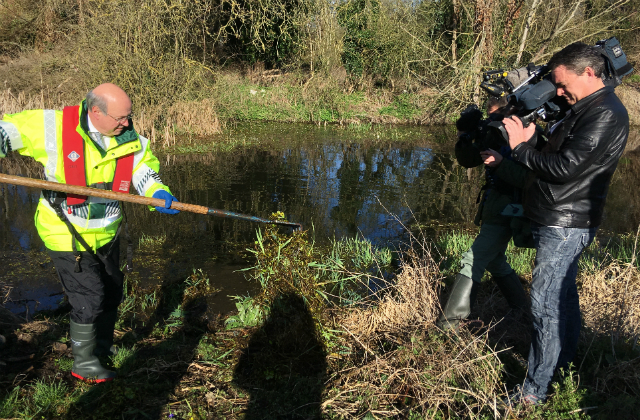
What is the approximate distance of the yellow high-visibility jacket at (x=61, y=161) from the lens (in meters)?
2.85

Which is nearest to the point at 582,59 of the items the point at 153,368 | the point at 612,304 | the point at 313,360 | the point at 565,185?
the point at 565,185

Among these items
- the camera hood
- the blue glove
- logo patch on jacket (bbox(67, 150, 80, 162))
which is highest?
the camera hood

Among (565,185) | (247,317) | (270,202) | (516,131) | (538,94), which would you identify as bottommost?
(247,317)

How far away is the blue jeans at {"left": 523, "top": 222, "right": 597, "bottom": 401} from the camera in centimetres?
265

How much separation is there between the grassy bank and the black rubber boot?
0.26ft

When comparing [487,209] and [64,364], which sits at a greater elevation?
[487,209]

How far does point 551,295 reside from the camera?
8.83ft

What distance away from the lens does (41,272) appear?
5230mm

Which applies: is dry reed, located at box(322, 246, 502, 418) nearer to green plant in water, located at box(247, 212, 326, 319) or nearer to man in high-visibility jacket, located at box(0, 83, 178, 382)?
green plant in water, located at box(247, 212, 326, 319)

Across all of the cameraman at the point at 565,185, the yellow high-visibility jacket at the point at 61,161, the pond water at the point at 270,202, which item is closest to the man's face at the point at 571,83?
the cameraman at the point at 565,185

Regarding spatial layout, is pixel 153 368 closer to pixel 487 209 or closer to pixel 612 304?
pixel 487 209

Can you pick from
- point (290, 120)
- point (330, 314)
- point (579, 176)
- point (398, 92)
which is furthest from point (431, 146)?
point (579, 176)

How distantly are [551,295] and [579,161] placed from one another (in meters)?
0.76

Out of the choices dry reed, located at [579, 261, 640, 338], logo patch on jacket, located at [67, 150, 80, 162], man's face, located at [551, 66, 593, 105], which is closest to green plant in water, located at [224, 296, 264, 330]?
logo patch on jacket, located at [67, 150, 80, 162]
